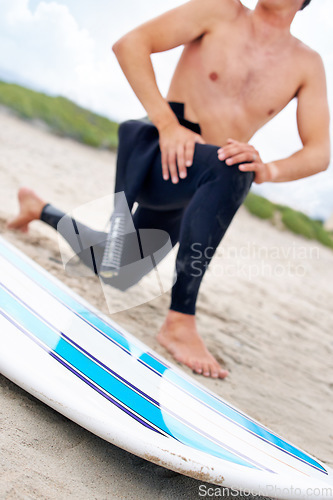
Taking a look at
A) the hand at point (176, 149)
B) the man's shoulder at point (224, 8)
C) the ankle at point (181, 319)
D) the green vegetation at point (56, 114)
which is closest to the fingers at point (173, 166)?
the hand at point (176, 149)

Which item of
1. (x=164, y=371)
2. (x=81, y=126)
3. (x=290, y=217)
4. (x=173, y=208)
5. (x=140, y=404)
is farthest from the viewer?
(x=290, y=217)

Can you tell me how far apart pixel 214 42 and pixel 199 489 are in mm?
1531

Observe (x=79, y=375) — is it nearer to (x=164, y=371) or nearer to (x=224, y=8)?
(x=164, y=371)

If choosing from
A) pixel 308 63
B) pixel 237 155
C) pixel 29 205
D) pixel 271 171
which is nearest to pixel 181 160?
pixel 237 155

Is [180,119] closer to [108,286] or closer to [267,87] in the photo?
[267,87]

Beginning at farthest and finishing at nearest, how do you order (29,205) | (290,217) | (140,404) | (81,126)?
1. (290,217)
2. (81,126)
3. (29,205)
4. (140,404)

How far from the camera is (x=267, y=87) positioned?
1828mm

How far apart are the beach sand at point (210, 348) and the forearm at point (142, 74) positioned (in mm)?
813

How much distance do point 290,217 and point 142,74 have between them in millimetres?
A: 8586

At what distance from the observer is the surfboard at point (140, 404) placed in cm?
87

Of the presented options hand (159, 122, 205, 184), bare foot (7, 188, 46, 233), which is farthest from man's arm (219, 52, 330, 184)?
bare foot (7, 188, 46, 233)

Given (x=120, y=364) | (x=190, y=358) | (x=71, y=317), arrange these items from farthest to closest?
(x=190, y=358)
(x=71, y=317)
(x=120, y=364)

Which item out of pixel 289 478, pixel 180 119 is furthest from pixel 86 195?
pixel 289 478

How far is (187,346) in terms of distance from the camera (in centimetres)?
163
